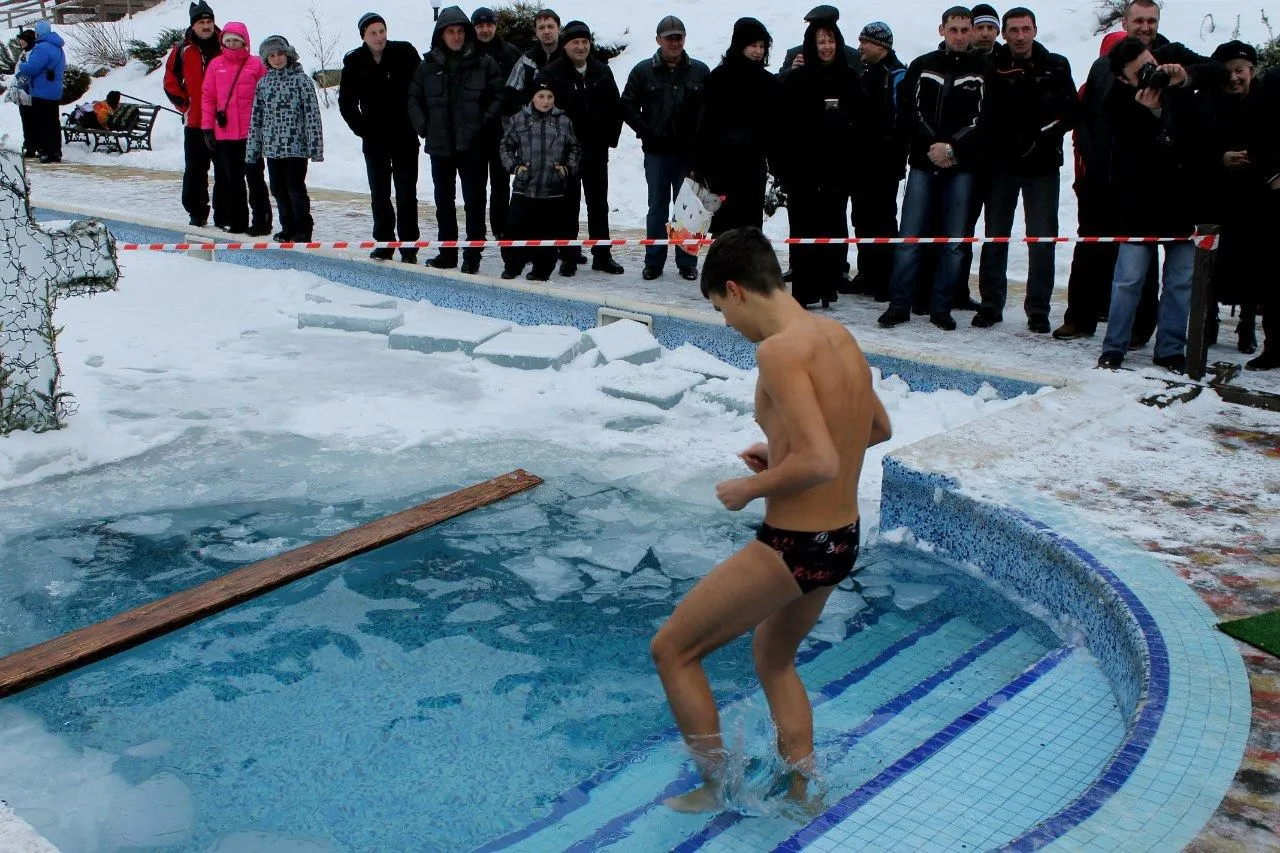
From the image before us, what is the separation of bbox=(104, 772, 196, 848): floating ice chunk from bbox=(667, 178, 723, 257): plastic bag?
5.59m

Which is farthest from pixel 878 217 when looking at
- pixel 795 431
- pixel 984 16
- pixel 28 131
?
pixel 28 131

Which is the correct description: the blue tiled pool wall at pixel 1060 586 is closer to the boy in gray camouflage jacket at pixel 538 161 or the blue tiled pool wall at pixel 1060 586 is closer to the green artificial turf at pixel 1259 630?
the green artificial turf at pixel 1259 630

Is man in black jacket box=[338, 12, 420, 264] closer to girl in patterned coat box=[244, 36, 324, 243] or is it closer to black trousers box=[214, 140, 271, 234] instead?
girl in patterned coat box=[244, 36, 324, 243]

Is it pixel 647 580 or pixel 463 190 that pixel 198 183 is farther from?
pixel 647 580

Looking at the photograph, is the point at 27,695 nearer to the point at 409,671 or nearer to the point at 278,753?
the point at 278,753

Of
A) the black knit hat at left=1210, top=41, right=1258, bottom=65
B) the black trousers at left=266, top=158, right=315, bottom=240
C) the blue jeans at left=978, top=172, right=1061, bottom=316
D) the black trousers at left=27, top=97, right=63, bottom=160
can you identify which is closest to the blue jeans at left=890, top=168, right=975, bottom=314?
the blue jeans at left=978, top=172, right=1061, bottom=316

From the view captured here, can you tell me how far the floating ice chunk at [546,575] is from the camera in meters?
4.82

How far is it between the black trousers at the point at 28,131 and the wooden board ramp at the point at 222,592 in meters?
16.0

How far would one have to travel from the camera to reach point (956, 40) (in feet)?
24.5

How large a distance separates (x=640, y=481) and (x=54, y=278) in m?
3.28

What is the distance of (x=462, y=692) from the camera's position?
13.4 ft

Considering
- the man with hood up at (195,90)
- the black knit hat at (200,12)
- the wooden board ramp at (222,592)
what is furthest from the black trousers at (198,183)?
the wooden board ramp at (222,592)

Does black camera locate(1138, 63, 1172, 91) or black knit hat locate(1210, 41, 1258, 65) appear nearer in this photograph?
black camera locate(1138, 63, 1172, 91)

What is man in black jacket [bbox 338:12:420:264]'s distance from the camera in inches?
374
